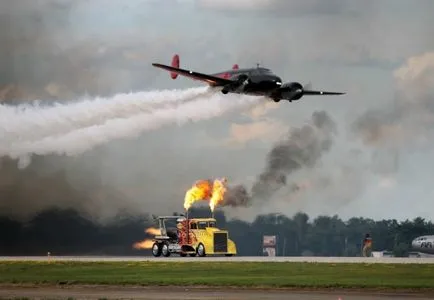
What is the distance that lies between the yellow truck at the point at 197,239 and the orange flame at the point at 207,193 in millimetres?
2904

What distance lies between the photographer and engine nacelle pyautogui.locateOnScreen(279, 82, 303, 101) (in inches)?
4417

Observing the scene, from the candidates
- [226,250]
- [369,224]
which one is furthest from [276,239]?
[226,250]

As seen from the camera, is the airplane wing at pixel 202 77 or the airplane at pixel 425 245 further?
the airplane at pixel 425 245

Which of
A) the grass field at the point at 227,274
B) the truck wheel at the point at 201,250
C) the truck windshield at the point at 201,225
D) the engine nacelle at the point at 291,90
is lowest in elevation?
the grass field at the point at 227,274

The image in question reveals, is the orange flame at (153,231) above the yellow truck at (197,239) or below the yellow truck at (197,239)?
above

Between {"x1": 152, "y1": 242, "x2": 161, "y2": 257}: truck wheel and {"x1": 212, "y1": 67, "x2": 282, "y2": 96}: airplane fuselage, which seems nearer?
{"x1": 212, "y1": 67, "x2": 282, "y2": 96}: airplane fuselage

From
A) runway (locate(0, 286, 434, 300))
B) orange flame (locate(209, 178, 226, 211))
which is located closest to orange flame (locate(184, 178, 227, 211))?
orange flame (locate(209, 178, 226, 211))

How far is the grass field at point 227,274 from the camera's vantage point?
262 ft

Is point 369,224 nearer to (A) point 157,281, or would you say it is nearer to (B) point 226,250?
(B) point 226,250

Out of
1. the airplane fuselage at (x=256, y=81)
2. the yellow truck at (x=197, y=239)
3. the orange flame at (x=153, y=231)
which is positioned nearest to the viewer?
the airplane fuselage at (x=256, y=81)

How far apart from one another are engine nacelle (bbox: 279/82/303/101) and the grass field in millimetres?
19431

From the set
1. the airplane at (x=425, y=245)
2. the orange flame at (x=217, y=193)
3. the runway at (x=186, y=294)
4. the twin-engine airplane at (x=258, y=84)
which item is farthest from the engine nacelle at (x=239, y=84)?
the airplane at (x=425, y=245)

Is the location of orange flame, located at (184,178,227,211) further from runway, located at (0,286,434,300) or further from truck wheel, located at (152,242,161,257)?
runway, located at (0,286,434,300)

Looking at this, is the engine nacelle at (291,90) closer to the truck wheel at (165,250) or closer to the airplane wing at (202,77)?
the airplane wing at (202,77)
